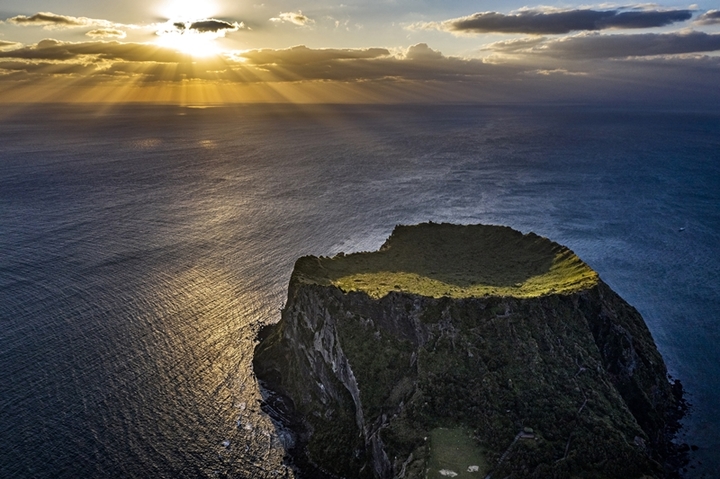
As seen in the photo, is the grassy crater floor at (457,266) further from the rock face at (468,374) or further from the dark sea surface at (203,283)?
the dark sea surface at (203,283)

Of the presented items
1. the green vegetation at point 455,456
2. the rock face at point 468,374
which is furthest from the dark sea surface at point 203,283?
the green vegetation at point 455,456

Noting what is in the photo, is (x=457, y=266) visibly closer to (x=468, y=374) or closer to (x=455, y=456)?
(x=468, y=374)

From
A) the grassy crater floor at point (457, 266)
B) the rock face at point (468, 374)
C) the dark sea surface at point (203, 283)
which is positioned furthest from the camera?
the grassy crater floor at point (457, 266)

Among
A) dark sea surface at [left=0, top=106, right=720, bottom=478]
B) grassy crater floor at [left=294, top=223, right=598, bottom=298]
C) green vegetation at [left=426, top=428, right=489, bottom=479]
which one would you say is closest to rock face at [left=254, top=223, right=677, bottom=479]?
green vegetation at [left=426, top=428, right=489, bottom=479]

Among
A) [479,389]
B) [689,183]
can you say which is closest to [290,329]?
[479,389]

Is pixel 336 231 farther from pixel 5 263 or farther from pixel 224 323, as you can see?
pixel 5 263

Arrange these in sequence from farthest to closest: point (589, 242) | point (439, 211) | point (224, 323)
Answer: point (439, 211), point (589, 242), point (224, 323)
